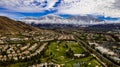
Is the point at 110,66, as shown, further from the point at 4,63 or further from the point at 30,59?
the point at 4,63

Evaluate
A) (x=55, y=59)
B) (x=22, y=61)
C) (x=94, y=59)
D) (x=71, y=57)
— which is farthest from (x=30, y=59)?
(x=94, y=59)

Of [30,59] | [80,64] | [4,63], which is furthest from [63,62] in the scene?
[4,63]

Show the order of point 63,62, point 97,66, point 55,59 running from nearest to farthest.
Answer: point 97,66 → point 63,62 → point 55,59

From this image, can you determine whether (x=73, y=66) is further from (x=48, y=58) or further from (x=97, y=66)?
(x=48, y=58)

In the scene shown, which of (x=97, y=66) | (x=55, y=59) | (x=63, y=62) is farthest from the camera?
(x=55, y=59)

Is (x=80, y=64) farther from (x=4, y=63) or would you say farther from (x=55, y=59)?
(x=4, y=63)

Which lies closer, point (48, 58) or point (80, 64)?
point (80, 64)

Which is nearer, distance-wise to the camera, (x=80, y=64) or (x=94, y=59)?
(x=80, y=64)

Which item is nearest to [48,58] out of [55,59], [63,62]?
[55,59]
